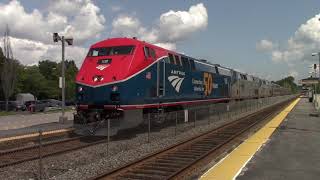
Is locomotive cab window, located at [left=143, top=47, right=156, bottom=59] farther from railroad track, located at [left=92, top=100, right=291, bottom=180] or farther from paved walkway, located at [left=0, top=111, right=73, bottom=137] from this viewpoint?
paved walkway, located at [left=0, top=111, right=73, bottom=137]

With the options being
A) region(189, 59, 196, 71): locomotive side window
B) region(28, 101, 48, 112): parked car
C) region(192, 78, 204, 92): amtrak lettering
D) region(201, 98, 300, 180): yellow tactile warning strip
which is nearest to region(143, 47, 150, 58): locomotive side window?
region(201, 98, 300, 180): yellow tactile warning strip

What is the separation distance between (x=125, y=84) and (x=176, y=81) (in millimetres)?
6078

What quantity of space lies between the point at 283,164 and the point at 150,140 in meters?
7.79

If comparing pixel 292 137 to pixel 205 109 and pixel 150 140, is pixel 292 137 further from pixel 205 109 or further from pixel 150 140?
pixel 205 109

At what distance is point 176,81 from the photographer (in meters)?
24.9

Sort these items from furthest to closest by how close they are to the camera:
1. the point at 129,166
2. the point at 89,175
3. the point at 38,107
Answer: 1. the point at 38,107
2. the point at 129,166
3. the point at 89,175

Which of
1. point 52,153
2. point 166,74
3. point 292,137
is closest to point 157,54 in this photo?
point 166,74

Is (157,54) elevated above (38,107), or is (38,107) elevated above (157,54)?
(157,54)

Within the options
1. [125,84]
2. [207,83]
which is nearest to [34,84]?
[207,83]

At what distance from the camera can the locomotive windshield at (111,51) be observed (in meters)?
20.8

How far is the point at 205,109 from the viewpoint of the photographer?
29422mm

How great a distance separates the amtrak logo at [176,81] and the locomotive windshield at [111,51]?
149 inches

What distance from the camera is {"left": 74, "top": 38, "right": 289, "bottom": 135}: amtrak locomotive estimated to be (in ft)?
63.2

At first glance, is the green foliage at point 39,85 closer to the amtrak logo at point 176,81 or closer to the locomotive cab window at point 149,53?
the amtrak logo at point 176,81
